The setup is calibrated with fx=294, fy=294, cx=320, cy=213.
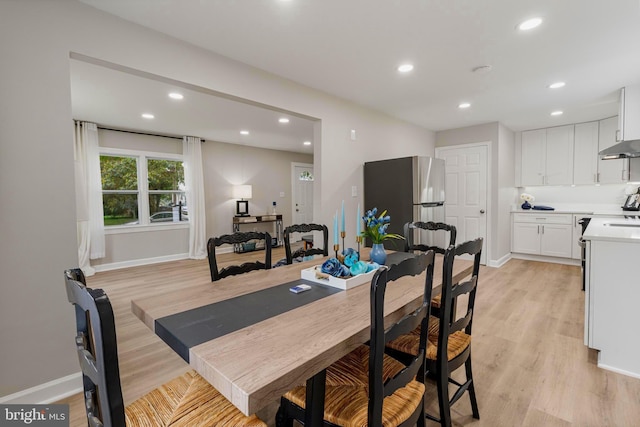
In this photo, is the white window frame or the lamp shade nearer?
the white window frame

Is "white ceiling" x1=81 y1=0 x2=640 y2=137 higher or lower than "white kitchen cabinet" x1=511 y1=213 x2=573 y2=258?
higher

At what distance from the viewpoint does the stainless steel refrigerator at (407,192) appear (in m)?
3.55

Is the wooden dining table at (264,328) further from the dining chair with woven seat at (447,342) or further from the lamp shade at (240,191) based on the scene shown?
the lamp shade at (240,191)

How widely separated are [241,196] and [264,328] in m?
5.85

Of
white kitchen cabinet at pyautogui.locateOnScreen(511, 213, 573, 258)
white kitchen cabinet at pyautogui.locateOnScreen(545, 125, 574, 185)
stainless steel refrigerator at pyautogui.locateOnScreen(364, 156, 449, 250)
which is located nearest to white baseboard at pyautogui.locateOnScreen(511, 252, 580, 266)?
white kitchen cabinet at pyautogui.locateOnScreen(511, 213, 573, 258)

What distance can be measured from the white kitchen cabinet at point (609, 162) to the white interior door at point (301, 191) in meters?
6.02

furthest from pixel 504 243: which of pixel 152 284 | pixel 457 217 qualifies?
pixel 152 284

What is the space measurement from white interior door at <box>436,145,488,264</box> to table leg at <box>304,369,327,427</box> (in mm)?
4894

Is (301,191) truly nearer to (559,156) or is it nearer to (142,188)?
(142,188)

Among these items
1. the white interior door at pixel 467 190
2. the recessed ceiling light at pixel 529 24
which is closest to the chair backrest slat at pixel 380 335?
the recessed ceiling light at pixel 529 24

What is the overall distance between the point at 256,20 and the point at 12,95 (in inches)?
59.8

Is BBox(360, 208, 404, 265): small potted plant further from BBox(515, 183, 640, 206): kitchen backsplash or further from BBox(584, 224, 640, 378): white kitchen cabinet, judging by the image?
BBox(515, 183, 640, 206): kitchen backsplash

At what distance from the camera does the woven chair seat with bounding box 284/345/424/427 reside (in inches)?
40.6

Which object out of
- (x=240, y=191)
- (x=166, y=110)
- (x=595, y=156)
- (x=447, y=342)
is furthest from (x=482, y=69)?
(x=240, y=191)
